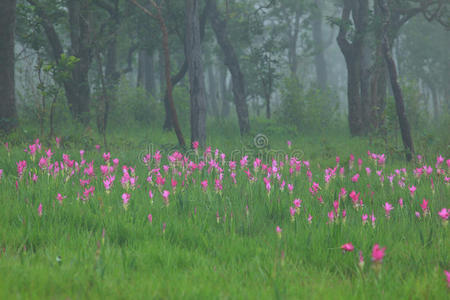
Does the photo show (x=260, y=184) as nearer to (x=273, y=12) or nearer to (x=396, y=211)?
(x=396, y=211)

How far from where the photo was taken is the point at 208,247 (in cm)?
313

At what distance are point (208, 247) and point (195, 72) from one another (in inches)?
311

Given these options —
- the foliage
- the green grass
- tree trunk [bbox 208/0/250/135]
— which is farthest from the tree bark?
the green grass

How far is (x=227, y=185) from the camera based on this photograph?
5.02 m

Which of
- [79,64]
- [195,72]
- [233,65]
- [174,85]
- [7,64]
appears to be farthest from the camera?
[174,85]

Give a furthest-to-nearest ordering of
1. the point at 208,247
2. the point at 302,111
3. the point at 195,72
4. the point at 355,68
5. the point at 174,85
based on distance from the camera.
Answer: the point at 174,85 → the point at 302,111 → the point at 355,68 → the point at 195,72 → the point at 208,247

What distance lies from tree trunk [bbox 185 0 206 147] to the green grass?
582cm

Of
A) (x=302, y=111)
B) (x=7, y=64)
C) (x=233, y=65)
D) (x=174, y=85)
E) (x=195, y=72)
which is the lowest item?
(x=302, y=111)

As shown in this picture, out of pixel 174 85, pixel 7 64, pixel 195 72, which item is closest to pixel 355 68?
pixel 174 85

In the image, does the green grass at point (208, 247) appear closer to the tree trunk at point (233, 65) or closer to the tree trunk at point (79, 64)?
the tree trunk at point (79, 64)

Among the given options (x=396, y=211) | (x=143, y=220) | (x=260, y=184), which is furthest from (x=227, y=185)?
(x=396, y=211)

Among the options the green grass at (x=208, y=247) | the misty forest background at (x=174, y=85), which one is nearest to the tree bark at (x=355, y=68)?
the misty forest background at (x=174, y=85)

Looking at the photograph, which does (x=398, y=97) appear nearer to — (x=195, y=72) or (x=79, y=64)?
(x=195, y=72)

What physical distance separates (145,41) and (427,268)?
56.6 ft
